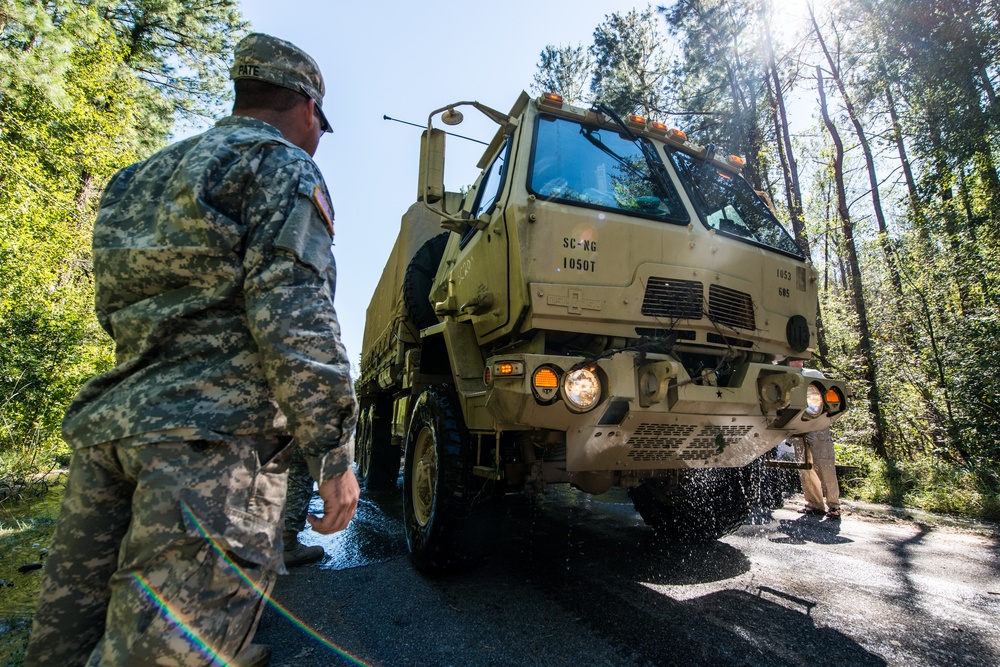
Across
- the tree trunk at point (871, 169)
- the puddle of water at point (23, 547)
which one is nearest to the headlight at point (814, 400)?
the puddle of water at point (23, 547)

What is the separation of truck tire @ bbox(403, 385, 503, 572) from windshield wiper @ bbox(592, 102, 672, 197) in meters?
2.02

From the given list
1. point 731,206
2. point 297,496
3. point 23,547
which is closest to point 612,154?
point 731,206

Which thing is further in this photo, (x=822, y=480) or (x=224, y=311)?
(x=822, y=480)

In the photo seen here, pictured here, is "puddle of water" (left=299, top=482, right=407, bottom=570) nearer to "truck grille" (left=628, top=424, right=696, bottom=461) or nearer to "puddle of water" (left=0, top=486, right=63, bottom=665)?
"puddle of water" (left=0, top=486, right=63, bottom=665)

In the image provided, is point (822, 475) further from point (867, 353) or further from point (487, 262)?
point (867, 353)

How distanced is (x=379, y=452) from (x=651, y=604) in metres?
5.44

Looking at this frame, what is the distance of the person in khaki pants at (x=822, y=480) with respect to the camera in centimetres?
535

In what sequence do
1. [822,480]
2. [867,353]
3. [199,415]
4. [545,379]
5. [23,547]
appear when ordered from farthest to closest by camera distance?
[867,353] → [822,480] → [23,547] → [545,379] → [199,415]

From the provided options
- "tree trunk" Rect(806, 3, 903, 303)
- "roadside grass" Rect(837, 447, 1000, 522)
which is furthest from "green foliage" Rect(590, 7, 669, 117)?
"roadside grass" Rect(837, 447, 1000, 522)

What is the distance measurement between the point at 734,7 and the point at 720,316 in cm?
1279

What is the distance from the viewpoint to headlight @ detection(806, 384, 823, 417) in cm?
320

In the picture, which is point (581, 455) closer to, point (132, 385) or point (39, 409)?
point (132, 385)

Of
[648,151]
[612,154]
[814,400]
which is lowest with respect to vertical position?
[814,400]

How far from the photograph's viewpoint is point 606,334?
296 cm
